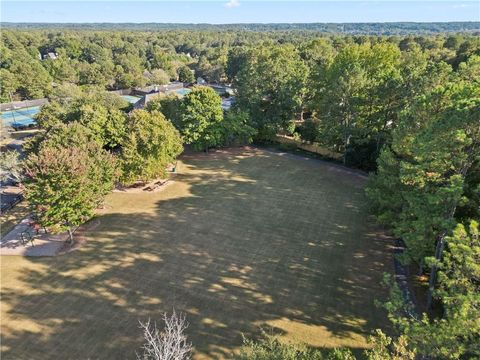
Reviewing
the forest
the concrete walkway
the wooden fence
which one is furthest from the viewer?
the wooden fence

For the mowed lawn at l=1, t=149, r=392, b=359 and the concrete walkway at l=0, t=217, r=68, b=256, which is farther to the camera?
the concrete walkway at l=0, t=217, r=68, b=256

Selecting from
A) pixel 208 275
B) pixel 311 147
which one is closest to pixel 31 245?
pixel 208 275

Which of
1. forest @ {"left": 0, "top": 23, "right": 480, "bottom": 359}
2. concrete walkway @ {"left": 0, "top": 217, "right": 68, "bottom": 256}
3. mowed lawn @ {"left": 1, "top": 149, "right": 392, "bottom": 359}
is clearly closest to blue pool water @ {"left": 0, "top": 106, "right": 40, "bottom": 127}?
forest @ {"left": 0, "top": 23, "right": 480, "bottom": 359}

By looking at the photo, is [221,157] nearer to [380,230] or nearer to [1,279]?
[380,230]

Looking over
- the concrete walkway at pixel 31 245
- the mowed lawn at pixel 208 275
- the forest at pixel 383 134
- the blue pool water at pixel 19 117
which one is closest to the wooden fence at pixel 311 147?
the forest at pixel 383 134

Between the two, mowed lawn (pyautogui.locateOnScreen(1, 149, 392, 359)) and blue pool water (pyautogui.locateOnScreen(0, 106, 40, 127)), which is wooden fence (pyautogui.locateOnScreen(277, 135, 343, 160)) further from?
blue pool water (pyautogui.locateOnScreen(0, 106, 40, 127))

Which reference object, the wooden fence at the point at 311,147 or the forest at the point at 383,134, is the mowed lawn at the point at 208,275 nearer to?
the forest at the point at 383,134
